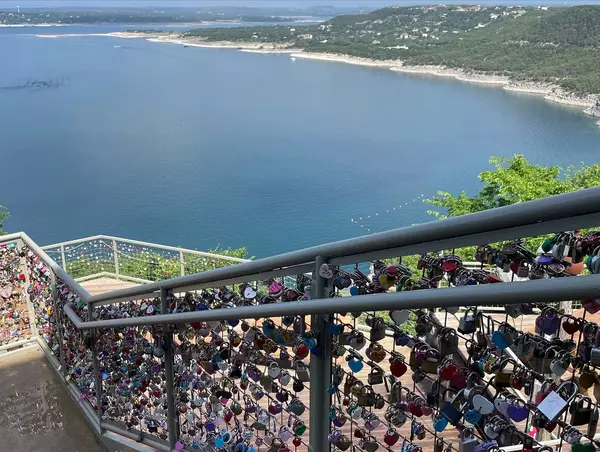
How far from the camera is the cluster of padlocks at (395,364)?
92 cm

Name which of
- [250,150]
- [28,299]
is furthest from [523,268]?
[250,150]

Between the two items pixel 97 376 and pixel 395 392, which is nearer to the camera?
pixel 395 392

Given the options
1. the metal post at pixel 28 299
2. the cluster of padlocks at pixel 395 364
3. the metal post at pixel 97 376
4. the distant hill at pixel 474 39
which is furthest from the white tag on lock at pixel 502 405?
the distant hill at pixel 474 39

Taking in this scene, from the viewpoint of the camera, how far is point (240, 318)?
1364 millimetres

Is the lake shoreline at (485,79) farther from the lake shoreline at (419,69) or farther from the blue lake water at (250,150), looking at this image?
the blue lake water at (250,150)

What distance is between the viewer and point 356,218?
24250 mm

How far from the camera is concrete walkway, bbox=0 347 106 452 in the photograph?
2.73 m

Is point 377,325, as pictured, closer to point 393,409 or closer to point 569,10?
point 393,409

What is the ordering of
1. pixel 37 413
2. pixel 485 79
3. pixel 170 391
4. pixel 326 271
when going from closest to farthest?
pixel 326 271 < pixel 170 391 < pixel 37 413 < pixel 485 79

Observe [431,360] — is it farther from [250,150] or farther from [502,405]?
[250,150]

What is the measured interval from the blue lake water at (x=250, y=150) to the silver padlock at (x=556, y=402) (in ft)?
67.8

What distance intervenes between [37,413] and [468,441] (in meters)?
2.65

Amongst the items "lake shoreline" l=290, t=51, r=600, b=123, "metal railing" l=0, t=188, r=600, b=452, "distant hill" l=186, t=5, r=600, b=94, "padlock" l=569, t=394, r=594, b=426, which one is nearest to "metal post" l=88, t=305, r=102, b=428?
"metal railing" l=0, t=188, r=600, b=452

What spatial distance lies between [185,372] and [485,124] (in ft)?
132
